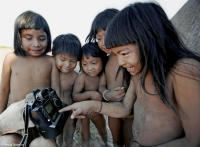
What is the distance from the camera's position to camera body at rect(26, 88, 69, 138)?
1302 mm

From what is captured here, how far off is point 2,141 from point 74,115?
579mm

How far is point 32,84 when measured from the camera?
199cm

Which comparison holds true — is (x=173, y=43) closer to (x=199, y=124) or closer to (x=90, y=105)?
(x=199, y=124)

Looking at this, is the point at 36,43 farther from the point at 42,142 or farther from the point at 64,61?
the point at 42,142

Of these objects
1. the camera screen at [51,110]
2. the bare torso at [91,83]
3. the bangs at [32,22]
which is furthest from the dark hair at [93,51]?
the camera screen at [51,110]

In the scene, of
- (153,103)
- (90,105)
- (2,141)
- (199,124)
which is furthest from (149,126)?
(2,141)

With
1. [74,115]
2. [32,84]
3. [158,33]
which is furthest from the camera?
[32,84]

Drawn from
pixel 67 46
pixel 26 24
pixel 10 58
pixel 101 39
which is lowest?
pixel 10 58

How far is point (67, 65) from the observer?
2098 mm

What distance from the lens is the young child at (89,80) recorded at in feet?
6.93

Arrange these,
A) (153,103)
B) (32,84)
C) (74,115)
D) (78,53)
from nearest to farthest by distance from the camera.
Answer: (153,103), (74,115), (32,84), (78,53)

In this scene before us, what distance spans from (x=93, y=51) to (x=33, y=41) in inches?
24.9

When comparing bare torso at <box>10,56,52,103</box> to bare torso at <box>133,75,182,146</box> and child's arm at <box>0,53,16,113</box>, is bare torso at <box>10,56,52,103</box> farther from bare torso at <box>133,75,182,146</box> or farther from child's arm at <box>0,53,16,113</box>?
bare torso at <box>133,75,182,146</box>

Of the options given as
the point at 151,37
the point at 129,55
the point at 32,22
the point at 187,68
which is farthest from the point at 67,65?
the point at 187,68
